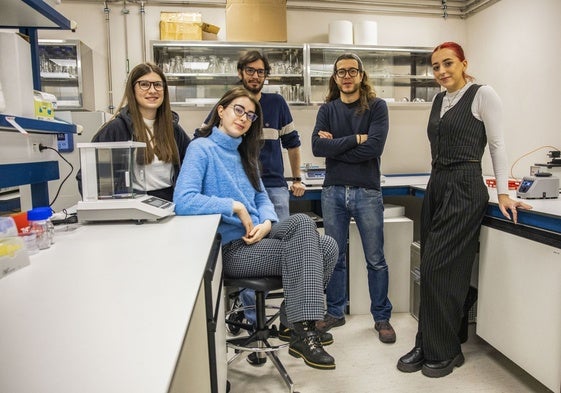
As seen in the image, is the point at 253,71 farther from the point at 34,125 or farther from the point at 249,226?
the point at 34,125

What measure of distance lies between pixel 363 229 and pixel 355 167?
0.37m

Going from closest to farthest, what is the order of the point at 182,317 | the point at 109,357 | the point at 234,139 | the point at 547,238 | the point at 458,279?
the point at 109,357 → the point at 182,317 → the point at 547,238 → the point at 234,139 → the point at 458,279

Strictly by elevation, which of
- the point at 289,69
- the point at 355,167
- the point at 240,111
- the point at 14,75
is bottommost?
the point at 355,167

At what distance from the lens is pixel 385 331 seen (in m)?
2.49

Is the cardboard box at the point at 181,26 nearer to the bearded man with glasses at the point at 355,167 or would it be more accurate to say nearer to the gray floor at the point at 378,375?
the bearded man with glasses at the point at 355,167

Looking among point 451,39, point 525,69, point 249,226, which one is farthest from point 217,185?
point 451,39

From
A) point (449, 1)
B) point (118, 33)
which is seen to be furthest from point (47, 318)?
point (449, 1)

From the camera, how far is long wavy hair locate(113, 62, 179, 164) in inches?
76.7

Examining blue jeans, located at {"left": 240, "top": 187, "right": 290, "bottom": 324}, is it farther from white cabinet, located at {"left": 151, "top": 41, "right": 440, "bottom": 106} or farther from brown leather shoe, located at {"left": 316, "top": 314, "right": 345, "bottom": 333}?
white cabinet, located at {"left": 151, "top": 41, "right": 440, "bottom": 106}

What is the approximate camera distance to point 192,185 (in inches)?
70.8

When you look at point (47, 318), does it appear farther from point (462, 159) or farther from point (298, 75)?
point (298, 75)

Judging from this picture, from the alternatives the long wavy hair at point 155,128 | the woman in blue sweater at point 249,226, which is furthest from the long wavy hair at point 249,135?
the long wavy hair at point 155,128

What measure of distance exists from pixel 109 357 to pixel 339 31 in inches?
136

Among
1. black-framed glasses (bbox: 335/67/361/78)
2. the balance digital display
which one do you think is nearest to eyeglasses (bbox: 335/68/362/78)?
black-framed glasses (bbox: 335/67/361/78)
